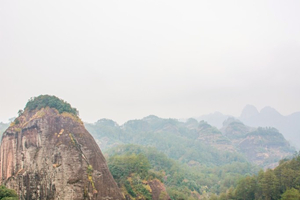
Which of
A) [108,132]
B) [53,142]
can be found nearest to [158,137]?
[108,132]

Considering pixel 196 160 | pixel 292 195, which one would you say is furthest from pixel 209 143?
pixel 292 195

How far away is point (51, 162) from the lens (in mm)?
24281

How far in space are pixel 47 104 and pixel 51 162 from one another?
7.73 meters

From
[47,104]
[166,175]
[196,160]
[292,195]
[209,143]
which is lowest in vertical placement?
[196,160]

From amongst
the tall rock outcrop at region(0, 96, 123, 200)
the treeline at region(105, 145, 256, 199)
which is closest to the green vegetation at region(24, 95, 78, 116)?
the tall rock outcrop at region(0, 96, 123, 200)

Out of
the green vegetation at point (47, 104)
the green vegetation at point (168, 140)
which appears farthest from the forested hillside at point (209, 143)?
the green vegetation at point (47, 104)

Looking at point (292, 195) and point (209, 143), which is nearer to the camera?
point (292, 195)

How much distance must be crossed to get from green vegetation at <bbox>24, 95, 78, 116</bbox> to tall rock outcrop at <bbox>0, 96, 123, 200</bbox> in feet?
4.11

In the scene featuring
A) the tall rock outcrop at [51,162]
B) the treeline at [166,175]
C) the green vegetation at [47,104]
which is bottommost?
the treeline at [166,175]

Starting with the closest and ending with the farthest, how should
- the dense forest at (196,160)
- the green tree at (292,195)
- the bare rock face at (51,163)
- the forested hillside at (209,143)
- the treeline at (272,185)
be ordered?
the bare rock face at (51,163), the green tree at (292,195), the treeline at (272,185), the dense forest at (196,160), the forested hillside at (209,143)

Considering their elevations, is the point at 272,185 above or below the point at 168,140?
below

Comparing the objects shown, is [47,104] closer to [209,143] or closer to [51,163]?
[51,163]

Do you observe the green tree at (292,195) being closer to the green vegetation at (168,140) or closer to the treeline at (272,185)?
the treeline at (272,185)

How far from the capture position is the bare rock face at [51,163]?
2330 centimetres
